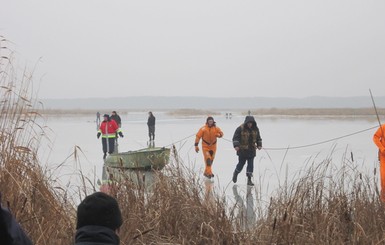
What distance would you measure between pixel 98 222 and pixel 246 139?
6.99 metres

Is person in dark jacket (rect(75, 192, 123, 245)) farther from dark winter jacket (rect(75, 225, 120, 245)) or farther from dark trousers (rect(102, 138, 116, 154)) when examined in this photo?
dark trousers (rect(102, 138, 116, 154))

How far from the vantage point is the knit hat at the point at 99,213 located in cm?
190

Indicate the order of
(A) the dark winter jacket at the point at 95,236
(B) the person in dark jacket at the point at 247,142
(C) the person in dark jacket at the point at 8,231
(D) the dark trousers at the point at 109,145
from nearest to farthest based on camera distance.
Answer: (C) the person in dark jacket at the point at 8,231, (A) the dark winter jacket at the point at 95,236, (B) the person in dark jacket at the point at 247,142, (D) the dark trousers at the point at 109,145

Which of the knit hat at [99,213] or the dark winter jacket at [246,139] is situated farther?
the dark winter jacket at [246,139]

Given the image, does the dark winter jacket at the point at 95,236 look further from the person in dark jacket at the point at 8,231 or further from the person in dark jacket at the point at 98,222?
the person in dark jacket at the point at 8,231

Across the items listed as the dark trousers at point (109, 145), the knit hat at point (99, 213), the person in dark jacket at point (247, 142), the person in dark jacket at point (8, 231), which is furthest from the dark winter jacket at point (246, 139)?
the person in dark jacket at point (8, 231)

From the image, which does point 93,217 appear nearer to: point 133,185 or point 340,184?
point 133,185

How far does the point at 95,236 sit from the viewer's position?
1.83m

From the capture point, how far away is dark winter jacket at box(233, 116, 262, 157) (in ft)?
28.3

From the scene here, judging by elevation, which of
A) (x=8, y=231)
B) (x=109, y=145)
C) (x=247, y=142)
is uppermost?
(x=8, y=231)

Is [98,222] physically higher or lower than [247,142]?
higher

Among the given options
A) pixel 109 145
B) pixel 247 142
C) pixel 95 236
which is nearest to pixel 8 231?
pixel 95 236

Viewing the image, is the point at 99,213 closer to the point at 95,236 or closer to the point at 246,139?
the point at 95,236

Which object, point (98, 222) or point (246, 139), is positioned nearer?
point (98, 222)
